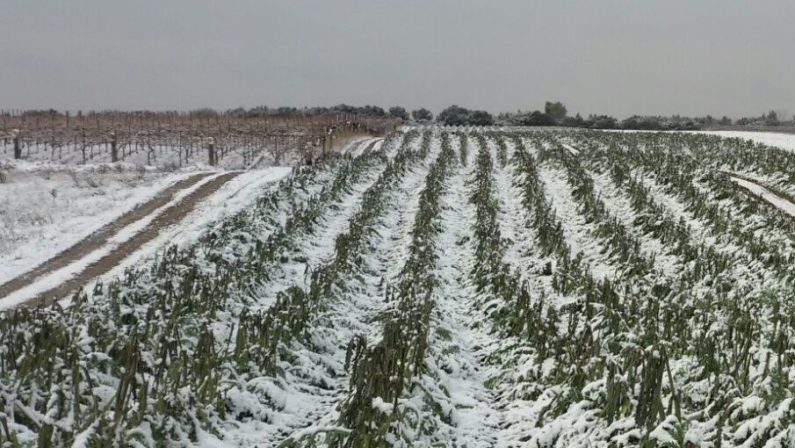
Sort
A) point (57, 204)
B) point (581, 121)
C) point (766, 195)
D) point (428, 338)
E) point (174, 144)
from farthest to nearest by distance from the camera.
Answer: point (581, 121) → point (174, 144) → point (766, 195) → point (57, 204) → point (428, 338)

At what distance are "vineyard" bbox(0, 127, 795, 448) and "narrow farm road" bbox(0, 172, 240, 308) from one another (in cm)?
123

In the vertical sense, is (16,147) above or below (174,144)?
below

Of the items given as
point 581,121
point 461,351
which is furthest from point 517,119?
point 461,351

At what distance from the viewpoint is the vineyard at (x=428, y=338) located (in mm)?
4898

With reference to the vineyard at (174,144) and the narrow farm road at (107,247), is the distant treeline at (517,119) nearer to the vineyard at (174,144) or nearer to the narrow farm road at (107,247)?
the vineyard at (174,144)

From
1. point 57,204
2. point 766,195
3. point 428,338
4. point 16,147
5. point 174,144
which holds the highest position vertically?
point 174,144

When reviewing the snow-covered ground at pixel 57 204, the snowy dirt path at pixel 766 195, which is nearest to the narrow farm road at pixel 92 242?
the snow-covered ground at pixel 57 204

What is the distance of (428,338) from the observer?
7844 millimetres

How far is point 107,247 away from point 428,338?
313 inches

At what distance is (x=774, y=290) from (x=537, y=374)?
4.26 meters

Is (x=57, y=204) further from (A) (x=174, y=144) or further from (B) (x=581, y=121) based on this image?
(B) (x=581, y=121)

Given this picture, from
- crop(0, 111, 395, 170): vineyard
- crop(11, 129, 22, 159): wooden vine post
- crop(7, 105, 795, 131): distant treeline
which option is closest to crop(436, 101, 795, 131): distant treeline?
crop(7, 105, 795, 131): distant treeline

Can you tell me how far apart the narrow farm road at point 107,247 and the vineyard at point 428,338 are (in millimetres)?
1227

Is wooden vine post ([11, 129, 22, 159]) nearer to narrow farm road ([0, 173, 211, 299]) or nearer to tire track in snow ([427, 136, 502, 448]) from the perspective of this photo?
narrow farm road ([0, 173, 211, 299])
